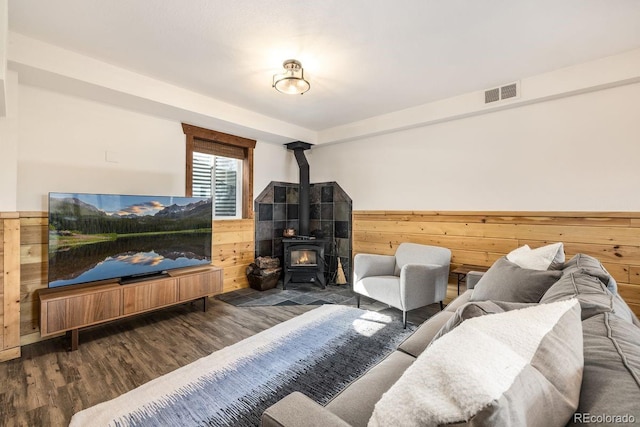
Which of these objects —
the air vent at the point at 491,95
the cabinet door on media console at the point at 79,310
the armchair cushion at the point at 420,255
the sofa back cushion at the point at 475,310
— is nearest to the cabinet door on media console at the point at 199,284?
the cabinet door on media console at the point at 79,310

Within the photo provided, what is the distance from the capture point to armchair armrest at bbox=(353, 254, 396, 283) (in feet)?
11.4

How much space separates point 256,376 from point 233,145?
3.22m

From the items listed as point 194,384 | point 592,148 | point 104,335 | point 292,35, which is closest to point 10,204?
point 104,335

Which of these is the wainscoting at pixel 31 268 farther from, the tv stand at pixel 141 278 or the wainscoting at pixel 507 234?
the wainscoting at pixel 507 234

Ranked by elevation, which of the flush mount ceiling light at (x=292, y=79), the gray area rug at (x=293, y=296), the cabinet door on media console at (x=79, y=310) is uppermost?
the flush mount ceiling light at (x=292, y=79)

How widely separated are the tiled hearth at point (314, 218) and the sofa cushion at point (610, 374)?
383cm

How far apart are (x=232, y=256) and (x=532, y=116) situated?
13.5ft

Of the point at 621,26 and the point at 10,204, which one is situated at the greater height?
the point at 621,26

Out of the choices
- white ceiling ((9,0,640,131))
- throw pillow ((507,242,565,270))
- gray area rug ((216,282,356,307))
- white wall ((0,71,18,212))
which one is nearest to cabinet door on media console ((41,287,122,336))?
white wall ((0,71,18,212))

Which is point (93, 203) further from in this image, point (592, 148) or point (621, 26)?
A: point (592, 148)

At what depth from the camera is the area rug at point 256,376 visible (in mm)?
1712

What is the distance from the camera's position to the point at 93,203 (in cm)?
269

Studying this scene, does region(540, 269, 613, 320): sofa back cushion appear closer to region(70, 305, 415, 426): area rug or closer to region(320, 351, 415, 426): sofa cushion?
region(320, 351, 415, 426): sofa cushion

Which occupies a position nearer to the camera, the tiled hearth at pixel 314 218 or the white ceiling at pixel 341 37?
the white ceiling at pixel 341 37
